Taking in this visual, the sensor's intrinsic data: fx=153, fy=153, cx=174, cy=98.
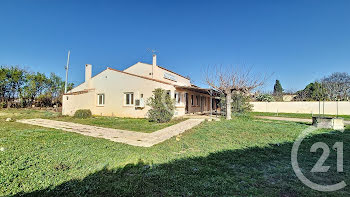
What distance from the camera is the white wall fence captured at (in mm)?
21438

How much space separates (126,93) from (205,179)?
1383 centimetres

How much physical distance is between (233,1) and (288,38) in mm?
6745

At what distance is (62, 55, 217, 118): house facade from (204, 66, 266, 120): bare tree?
5.41ft

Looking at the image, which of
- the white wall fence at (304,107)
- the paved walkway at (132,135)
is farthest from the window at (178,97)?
the white wall fence at (304,107)

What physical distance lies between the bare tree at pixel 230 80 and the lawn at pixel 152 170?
8296mm

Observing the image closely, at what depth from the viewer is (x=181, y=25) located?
51.5ft

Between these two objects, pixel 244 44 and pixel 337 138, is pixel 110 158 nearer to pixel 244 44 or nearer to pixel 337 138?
pixel 337 138

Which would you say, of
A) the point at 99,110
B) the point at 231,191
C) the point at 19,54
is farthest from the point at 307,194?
the point at 19,54

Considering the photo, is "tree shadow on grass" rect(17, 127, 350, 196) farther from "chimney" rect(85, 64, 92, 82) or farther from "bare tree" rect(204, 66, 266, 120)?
"chimney" rect(85, 64, 92, 82)

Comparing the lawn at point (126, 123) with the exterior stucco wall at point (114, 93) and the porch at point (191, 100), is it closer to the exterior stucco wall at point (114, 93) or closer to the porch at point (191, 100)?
the exterior stucco wall at point (114, 93)

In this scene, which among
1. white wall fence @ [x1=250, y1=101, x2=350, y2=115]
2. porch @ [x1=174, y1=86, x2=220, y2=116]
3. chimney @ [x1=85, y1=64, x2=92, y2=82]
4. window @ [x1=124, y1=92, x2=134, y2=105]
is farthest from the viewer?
white wall fence @ [x1=250, y1=101, x2=350, y2=115]

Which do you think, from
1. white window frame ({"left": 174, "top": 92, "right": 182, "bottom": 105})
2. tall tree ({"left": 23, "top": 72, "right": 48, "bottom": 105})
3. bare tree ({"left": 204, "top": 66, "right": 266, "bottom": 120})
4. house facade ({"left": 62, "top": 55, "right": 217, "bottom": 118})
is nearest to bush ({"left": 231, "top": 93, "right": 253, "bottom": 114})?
bare tree ({"left": 204, "top": 66, "right": 266, "bottom": 120})

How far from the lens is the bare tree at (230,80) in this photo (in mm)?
13719

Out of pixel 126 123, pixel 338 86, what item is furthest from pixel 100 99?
pixel 338 86
